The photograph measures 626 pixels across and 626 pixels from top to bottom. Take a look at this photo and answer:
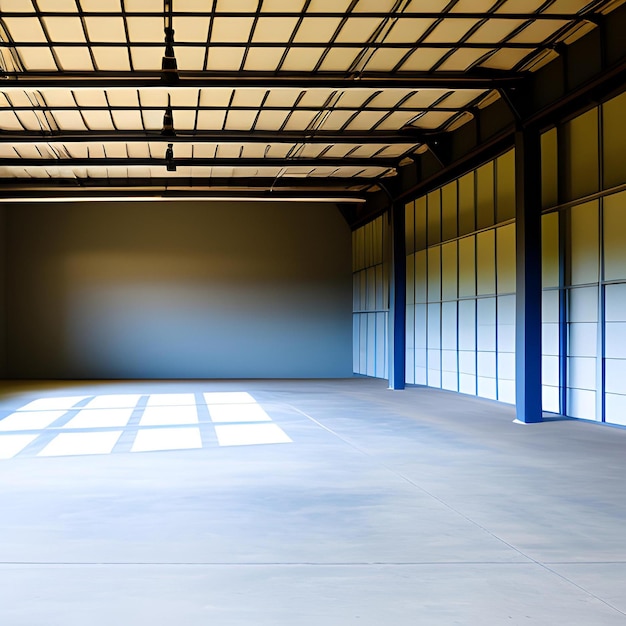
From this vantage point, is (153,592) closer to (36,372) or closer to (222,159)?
(222,159)

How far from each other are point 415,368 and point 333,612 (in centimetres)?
2905

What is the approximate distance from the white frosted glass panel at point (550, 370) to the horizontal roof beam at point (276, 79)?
7311mm

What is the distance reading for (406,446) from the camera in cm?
1716

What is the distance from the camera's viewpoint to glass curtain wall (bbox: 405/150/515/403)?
26.3 m

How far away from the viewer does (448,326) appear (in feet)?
103

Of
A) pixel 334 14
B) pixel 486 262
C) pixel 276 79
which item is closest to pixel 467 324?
pixel 486 262

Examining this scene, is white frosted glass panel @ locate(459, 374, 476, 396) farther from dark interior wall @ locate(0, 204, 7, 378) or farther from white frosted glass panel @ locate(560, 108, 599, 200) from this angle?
dark interior wall @ locate(0, 204, 7, 378)

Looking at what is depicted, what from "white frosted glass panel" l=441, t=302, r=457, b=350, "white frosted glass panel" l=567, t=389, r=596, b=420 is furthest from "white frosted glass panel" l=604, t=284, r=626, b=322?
"white frosted glass panel" l=441, t=302, r=457, b=350

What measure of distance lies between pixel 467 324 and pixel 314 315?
653 inches

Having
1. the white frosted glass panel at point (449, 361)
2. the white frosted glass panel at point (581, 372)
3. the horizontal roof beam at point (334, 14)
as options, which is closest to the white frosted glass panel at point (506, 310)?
the white frosted glass panel at point (581, 372)

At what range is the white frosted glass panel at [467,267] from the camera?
2906cm

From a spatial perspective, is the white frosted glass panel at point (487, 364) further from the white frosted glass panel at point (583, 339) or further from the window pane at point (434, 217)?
the window pane at point (434, 217)

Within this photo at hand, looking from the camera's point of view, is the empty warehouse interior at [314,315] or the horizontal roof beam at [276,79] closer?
the empty warehouse interior at [314,315]

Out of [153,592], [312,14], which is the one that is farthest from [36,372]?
[153,592]
